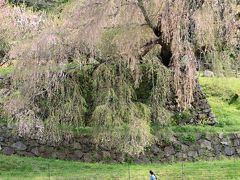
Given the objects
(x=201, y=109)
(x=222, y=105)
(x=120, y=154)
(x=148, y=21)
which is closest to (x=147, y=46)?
(x=148, y=21)

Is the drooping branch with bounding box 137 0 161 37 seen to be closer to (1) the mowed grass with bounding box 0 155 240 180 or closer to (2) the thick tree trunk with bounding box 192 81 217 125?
(2) the thick tree trunk with bounding box 192 81 217 125

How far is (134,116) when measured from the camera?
50.3 ft

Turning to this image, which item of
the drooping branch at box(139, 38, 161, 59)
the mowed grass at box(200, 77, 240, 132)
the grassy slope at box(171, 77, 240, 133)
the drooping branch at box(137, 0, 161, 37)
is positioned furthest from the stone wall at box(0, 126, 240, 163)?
the drooping branch at box(137, 0, 161, 37)

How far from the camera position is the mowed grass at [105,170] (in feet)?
47.0

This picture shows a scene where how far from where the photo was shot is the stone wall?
16.6 metres

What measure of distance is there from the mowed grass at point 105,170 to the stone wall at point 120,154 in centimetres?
48

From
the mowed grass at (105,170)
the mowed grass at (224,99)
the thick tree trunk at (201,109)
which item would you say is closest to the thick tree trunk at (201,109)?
the thick tree trunk at (201,109)

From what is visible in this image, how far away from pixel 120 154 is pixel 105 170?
4.71 feet

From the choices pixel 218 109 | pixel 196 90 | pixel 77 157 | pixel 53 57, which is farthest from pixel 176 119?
pixel 53 57

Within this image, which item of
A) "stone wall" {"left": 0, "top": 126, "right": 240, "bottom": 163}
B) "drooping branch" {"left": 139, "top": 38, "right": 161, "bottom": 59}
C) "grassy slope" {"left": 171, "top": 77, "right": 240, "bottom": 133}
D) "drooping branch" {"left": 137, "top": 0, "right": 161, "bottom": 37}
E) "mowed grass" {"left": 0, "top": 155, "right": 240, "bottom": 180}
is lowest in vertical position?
"mowed grass" {"left": 0, "top": 155, "right": 240, "bottom": 180}

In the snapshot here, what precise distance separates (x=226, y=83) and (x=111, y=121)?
23.9 ft

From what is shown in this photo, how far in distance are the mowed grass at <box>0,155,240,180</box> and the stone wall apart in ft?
1.59

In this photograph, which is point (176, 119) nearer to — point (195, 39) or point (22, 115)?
point (195, 39)

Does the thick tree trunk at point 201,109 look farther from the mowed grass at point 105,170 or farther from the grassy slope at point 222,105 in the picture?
the mowed grass at point 105,170
